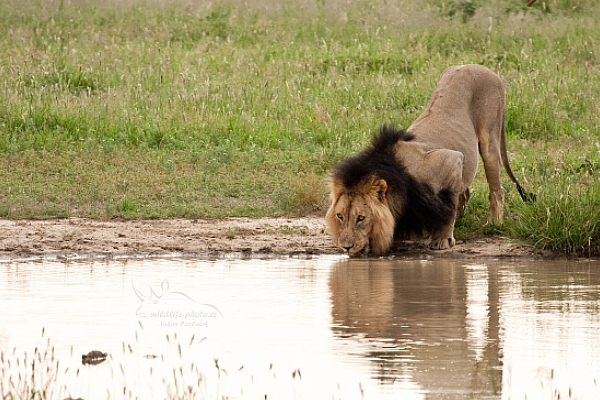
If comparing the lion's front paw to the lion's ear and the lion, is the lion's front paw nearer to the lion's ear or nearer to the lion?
the lion

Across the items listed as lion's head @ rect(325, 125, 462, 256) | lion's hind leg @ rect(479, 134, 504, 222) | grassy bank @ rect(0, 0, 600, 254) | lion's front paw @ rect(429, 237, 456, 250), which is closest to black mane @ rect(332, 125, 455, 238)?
lion's head @ rect(325, 125, 462, 256)

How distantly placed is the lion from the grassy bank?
1.44 ft

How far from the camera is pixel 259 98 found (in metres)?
13.1

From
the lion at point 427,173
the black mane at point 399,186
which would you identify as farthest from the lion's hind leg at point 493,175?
the black mane at point 399,186

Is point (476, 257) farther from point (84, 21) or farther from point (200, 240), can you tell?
point (84, 21)

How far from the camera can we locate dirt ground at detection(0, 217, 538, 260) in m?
8.48

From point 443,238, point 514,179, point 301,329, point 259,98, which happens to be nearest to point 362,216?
point 443,238

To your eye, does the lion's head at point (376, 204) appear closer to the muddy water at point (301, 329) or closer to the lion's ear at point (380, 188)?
the lion's ear at point (380, 188)

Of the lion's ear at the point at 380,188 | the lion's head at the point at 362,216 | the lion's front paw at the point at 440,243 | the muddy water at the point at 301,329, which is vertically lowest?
the muddy water at the point at 301,329

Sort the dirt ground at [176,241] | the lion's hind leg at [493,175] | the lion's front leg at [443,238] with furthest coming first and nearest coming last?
the lion's hind leg at [493,175], the lion's front leg at [443,238], the dirt ground at [176,241]

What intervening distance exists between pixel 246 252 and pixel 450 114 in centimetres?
214

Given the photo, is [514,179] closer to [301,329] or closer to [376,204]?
[376,204]

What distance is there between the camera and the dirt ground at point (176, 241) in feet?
27.8

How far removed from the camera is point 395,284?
7.23 m
